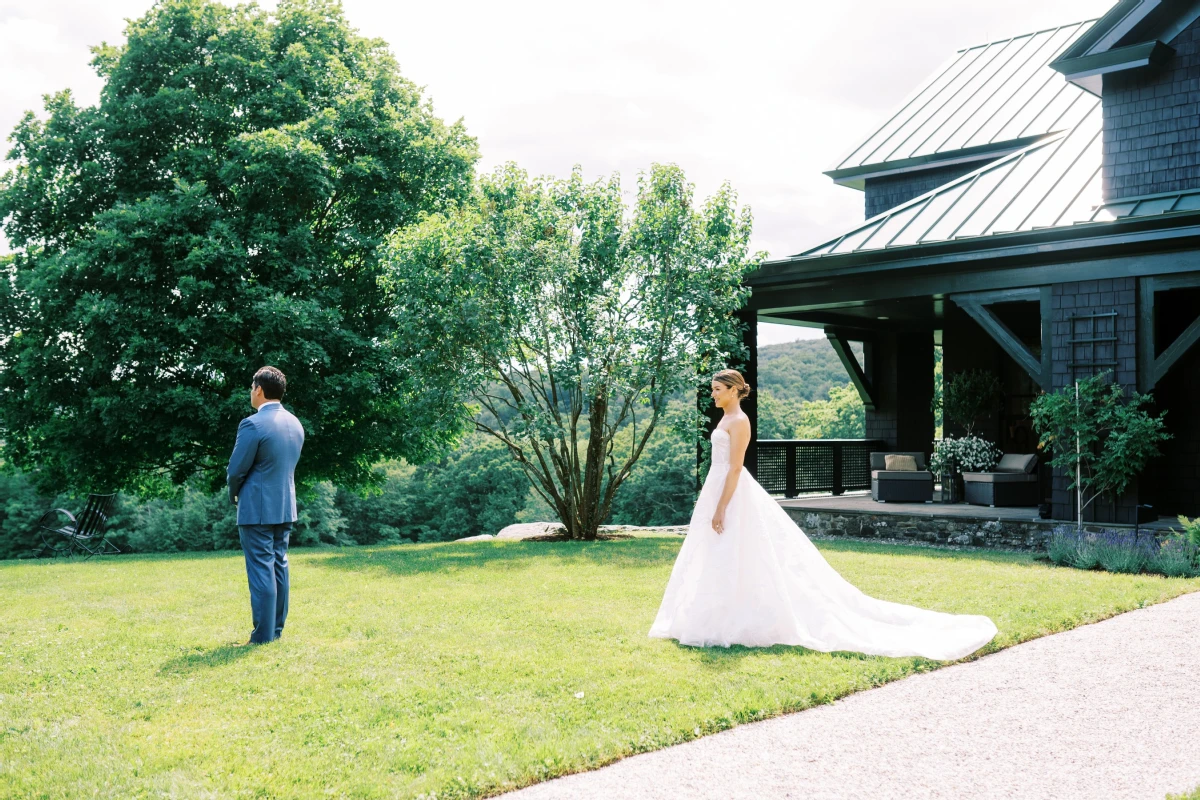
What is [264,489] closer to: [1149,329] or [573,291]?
[573,291]

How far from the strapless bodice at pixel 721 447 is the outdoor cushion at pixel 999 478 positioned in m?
9.31

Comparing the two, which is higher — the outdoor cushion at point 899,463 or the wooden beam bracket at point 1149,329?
the wooden beam bracket at point 1149,329

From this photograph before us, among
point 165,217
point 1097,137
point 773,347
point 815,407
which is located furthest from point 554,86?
point 773,347

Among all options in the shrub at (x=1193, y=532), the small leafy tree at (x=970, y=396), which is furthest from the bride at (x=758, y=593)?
the small leafy tree at (x=970, y=396)

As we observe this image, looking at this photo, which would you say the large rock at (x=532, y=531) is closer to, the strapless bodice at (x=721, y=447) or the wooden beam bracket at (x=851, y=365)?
the wooden beam bracket at (x=851, y=365)

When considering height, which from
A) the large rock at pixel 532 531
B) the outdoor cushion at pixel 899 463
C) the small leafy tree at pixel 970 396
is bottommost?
the large rock at pixel 532 531

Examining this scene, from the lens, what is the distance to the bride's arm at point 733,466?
5898 mm

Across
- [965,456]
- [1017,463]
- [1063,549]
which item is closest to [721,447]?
[1063,549]

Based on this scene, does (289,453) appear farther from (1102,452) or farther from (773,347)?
(773,347)

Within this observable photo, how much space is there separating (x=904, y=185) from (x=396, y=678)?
1509 cm

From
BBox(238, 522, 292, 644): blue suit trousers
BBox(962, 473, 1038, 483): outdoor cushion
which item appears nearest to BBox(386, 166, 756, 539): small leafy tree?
BBox(962, 473, 1038, 483): outdoor cushion

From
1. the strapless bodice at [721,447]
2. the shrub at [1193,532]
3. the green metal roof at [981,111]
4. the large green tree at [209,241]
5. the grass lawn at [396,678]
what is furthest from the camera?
the green metal roof at [981,111]

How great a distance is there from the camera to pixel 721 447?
607 centimetres

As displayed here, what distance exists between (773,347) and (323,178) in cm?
5066
